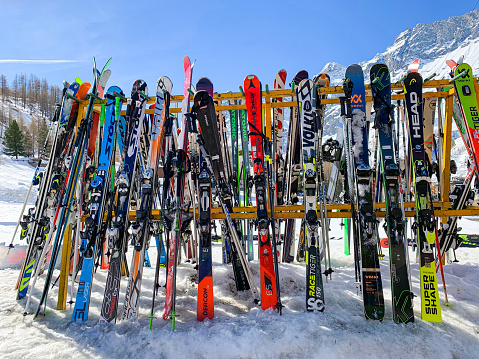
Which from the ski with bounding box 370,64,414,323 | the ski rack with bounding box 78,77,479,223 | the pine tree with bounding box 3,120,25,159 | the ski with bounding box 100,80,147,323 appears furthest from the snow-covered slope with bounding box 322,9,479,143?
the ski with bounding box 100,80,147,323

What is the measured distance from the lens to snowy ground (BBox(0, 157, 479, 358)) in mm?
2258

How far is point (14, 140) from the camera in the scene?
3266 cm

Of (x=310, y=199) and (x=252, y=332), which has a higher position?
(x=310, y=199)

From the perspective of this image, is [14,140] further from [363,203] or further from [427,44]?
[427,44]

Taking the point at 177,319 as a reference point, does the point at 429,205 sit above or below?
above

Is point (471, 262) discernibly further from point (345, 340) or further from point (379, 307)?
point (345, 340)

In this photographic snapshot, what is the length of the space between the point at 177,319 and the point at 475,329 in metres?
2.84

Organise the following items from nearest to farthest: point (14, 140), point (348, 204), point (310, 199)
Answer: point (310, 199) → point (348, 204) → point (14, 140)

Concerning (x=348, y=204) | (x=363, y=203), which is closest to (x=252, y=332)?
(x=363, y=203)

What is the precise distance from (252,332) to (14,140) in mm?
40708

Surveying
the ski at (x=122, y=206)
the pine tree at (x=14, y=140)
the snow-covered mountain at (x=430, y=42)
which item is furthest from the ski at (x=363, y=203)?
the snow-covered mountain at (x=430, y=42)

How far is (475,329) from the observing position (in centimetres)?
257

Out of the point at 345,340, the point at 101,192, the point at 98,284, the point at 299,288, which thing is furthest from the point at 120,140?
the point at 345,340

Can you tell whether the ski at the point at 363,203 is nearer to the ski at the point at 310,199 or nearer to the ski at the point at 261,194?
the ski at the point at 310,199
